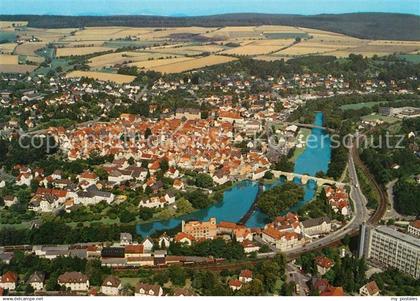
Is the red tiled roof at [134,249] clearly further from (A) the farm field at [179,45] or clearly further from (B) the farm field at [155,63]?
(B) the farm field at [155,63]

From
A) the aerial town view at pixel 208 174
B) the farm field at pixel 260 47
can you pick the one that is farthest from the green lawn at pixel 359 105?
the farm field at pixel 260 47

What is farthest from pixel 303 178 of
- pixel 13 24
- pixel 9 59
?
pixel 13 24

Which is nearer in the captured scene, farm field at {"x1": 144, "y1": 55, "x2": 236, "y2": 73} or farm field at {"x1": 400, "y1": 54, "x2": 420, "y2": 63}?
farm field at {"x1": 144, "y1": 55, "x2": 236, "y2": 73}

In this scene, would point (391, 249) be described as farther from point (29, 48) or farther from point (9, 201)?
point (29, 48)

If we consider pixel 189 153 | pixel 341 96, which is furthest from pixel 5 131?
pixel 341 96

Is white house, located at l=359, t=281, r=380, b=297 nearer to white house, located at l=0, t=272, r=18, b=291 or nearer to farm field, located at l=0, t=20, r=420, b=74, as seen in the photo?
white house, located at l=0, t=272, r=18, b=291

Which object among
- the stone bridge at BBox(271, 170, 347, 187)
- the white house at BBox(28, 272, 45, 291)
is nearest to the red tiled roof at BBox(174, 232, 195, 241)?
the white house at BBox(28, 272, 45, 291)
